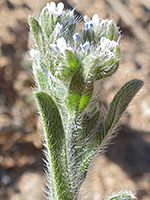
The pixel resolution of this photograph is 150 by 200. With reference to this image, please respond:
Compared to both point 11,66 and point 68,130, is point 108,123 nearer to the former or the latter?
point 68,130

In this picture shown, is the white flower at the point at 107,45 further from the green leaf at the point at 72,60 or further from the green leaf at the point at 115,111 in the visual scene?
the green leaf at the point at 115,111

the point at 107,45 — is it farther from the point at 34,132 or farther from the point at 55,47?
the point at 34,132

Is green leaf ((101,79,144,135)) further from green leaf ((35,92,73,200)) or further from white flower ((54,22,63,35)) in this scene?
white flower ((54,22,63,35))

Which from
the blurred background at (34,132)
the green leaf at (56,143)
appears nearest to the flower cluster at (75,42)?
the green leaf at (56,143)

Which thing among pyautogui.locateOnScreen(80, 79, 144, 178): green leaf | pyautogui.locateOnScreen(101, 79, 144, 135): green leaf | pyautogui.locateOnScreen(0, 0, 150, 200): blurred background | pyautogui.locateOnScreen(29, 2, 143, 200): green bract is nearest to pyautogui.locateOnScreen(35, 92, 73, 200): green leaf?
pyautogui.locateOnScreen(29, 2, 143, 200): green bract

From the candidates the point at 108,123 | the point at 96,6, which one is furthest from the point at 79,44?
the point at 96,6

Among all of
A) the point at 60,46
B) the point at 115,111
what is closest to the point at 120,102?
the point at 115,111
